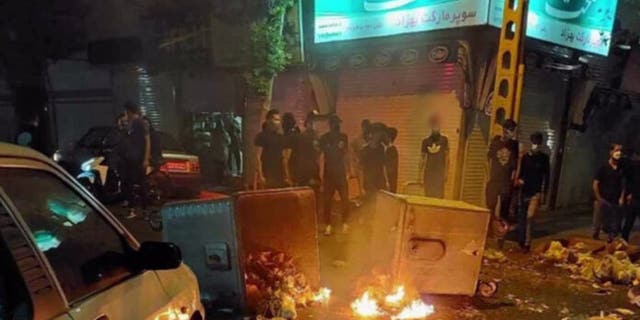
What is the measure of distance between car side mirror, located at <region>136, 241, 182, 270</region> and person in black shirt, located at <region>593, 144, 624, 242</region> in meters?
7.63

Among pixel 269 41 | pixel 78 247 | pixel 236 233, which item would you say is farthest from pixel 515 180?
pixel 78 247

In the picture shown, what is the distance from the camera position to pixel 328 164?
859cm

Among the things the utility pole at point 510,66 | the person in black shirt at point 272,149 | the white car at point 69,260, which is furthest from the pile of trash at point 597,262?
the white car at point 69,260

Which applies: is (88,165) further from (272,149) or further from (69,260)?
(69,260)

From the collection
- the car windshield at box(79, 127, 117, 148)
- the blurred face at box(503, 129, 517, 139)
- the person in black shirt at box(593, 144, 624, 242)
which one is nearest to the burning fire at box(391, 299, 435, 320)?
the blurred face at box(503, 129, 517, 139)

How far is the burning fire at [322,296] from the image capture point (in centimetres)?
559

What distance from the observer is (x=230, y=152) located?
47.3 ft

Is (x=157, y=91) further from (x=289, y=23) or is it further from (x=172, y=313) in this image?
(x=172, y=313)

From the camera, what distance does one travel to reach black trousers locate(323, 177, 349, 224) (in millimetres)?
8688

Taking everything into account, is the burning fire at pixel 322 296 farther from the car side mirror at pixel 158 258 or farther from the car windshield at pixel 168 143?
the car windshield at pixel 168 143

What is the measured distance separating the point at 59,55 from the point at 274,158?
1236cm

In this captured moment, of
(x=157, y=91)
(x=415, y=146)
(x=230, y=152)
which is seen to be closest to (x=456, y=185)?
(x=415, y=146)

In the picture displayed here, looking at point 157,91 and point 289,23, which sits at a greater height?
point 289,23

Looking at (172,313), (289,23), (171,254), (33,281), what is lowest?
(172,313)
